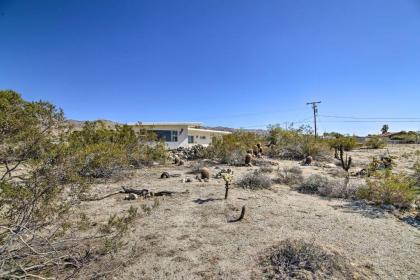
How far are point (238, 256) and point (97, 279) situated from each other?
2.23m

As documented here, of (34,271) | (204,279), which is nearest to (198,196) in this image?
(204,279)

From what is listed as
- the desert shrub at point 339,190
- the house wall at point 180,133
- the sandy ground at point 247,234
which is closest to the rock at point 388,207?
the sandy ground at point 247,234

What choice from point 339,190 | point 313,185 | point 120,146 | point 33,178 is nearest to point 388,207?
point 339,190

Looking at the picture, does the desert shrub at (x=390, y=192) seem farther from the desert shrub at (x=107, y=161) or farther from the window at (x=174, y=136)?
the window at (x=174, y=136)

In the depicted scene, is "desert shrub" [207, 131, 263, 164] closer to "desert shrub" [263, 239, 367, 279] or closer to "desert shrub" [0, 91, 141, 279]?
"desert shrub" [263, 239, 367, 279]

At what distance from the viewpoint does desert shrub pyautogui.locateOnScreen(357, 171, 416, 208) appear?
759 centimetres

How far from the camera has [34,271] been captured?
4.06m

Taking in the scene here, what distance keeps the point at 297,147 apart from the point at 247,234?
15724 mm

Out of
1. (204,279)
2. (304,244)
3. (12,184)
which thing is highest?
(12,184)

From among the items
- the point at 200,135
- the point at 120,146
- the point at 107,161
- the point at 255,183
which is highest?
the point at 200,135

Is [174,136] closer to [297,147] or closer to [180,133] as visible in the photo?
[180,133]

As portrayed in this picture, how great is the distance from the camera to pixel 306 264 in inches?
167

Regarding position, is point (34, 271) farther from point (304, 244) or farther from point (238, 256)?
point (304, 244)

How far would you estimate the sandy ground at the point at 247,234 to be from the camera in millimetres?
4395
